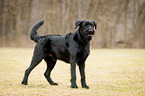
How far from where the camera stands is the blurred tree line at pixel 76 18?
28188 millimetres

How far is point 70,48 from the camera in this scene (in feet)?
19.3

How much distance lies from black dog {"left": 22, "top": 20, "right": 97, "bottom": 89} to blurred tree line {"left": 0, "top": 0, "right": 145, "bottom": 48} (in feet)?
71.2

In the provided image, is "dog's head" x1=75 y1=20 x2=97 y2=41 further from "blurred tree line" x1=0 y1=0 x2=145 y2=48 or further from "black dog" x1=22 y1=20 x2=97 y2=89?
"blurred tree line" x1=0 y1=0 x2=145 y2=48

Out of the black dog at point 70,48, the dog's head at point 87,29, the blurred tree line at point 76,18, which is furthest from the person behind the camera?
the blurred tree line at point 76,18

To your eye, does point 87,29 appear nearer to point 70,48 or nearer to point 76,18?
point 70,48

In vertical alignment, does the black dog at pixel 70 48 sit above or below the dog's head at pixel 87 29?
below

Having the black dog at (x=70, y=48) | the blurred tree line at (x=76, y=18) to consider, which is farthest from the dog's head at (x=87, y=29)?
the blurred tree line at (x=76, y=18)

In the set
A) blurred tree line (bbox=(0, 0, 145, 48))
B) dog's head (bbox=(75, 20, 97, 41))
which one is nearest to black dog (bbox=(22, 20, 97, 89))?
dog's head (bbox=(75, 20, 97, 41))

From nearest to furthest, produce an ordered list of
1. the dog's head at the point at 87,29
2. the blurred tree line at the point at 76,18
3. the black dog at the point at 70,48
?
the dog's head at the point at 87,29 < the black dog at the point at 70,48 < the blurred tree line at the point at 76,18

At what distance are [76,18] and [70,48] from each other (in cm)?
2319

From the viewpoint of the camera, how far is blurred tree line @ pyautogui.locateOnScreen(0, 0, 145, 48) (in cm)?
2819

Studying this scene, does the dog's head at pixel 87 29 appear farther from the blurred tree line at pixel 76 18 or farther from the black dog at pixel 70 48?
the blurred tree line at pixel 76 18

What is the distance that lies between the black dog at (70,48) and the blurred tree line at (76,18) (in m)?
21.7

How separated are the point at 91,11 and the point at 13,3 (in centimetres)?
968
